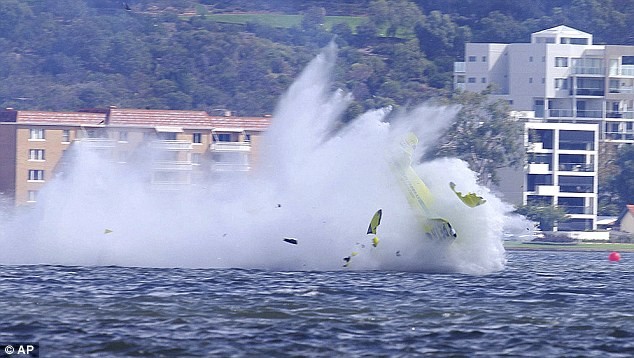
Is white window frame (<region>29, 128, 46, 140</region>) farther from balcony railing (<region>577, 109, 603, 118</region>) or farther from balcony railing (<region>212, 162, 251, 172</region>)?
balcony railing (<region>577, 109, 603, 118</region>)

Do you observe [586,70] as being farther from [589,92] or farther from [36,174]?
[36,174]

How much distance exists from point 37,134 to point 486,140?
108 feet

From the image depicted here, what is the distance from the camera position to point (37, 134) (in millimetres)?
96500

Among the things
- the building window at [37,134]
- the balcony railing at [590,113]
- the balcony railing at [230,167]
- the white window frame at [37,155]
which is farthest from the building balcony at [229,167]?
the balcony railing at [590,113]

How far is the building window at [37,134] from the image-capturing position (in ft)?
316

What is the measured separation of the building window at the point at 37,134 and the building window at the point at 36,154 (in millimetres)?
1055

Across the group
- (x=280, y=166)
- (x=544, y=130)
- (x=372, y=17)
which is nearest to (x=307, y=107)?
(x=280, y=166)

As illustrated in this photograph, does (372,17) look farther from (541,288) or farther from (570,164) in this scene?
(541,288)

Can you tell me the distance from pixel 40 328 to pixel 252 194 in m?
19.6

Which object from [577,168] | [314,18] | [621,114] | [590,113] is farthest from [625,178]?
[314,18]

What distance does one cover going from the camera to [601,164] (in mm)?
123500

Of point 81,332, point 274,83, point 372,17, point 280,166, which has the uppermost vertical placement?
point 372,17

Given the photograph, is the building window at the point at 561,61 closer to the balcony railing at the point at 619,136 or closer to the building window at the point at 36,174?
the balcony railing at the point at 619,136

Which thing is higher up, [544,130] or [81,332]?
[544,130]
